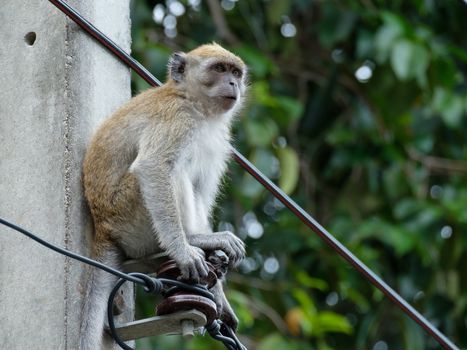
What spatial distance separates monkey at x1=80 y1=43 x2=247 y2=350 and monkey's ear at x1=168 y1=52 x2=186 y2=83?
9 centimetres

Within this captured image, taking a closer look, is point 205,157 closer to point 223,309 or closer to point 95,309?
point 223,309

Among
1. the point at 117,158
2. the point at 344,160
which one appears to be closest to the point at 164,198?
the point at 117,158

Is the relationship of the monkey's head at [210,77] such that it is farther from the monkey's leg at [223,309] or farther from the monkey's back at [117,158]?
the monkey's leg at [223,309]

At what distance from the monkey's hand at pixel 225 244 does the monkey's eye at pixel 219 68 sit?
57.9 inches

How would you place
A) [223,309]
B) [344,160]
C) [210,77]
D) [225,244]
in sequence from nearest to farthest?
[225,244], [223,309], [210,77], [344,160]

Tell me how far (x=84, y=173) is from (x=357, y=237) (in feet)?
16.8

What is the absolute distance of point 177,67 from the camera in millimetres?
6918

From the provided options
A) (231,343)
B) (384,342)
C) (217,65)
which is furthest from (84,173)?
(384,342)

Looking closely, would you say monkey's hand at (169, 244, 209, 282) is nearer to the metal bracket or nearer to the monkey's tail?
the metal bracket

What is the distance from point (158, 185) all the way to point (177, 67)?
131 cm

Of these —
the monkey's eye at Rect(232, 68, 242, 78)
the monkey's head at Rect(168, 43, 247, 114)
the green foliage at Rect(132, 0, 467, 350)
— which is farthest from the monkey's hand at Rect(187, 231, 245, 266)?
the green foliage at Rect(132, 0, 467, 350)

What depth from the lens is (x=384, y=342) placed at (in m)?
12.4

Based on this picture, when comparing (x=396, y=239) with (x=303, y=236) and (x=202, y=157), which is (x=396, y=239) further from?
(x=202, y=157)

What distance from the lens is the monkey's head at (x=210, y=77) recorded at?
6.72 m
